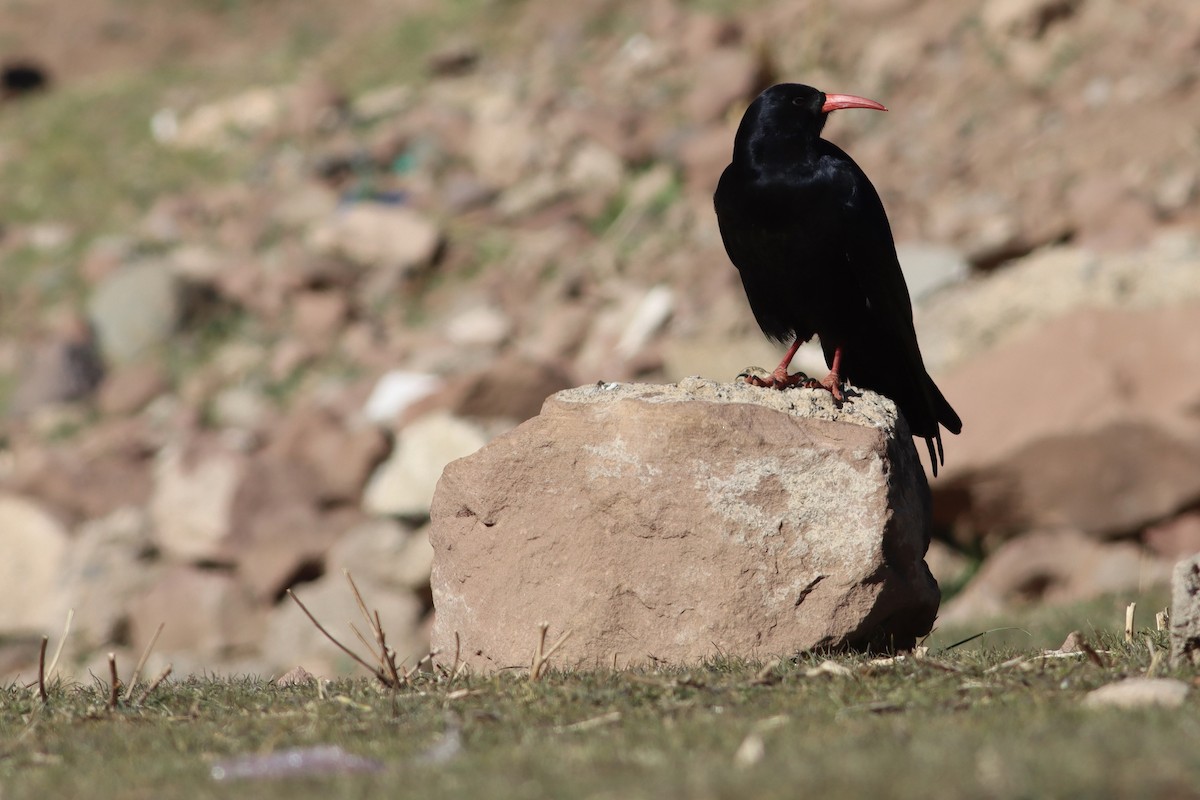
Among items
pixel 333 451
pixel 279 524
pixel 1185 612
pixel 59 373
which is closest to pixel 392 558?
pixel 279 524

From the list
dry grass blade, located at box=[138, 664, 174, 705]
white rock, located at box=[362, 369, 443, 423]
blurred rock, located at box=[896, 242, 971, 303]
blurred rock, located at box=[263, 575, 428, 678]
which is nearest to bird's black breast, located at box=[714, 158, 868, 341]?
dry grass blade, located at box=[138, 664, 174, 705]

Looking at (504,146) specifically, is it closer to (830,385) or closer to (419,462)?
(419,462)

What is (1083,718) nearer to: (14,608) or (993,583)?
(993,583)

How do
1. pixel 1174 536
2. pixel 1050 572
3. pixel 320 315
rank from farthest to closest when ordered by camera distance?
pixel 320 315
pixel 1050 572
pixel 1174 536

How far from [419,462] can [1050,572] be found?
501cm

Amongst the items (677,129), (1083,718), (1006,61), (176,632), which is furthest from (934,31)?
(1083,718)

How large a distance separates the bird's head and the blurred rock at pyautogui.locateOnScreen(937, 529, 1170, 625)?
17.5 feet

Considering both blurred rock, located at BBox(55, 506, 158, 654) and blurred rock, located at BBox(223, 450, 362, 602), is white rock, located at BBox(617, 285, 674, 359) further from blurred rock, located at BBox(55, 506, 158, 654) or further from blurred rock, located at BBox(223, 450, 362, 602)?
blurred rock, located at BBox(55, 506, 158, 654)

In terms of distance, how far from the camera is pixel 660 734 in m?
3.39

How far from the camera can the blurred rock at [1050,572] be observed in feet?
33.0

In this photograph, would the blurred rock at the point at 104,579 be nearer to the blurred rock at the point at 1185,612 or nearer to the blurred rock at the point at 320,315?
the blurred rock at the point at 320,315

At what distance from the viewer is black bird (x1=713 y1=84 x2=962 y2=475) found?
534cm

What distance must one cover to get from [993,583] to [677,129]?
8800mm

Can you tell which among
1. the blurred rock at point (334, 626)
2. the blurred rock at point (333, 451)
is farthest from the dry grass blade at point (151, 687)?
the blurred rock at point (333, 451)
